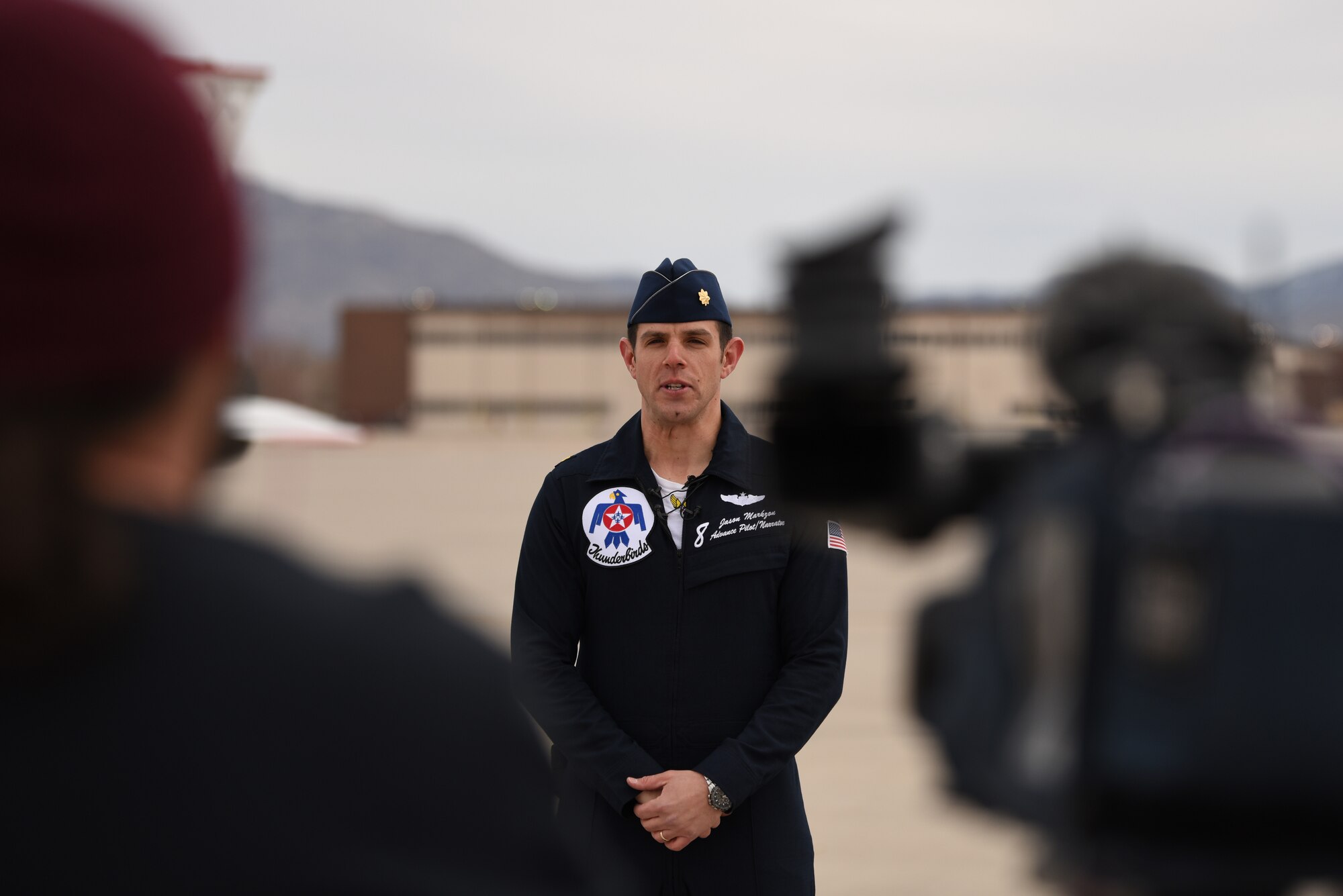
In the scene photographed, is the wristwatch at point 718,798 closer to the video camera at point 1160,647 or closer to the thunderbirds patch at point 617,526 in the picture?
the thunderbirds patch at point 617,526

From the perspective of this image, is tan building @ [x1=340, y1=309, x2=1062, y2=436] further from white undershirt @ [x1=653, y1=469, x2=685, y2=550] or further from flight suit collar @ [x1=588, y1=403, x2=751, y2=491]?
white undershirt @ [x1=653, y1=469, x2=685, y2=550]

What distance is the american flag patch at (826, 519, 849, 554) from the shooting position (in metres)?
2.40

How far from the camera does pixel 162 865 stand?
68 cm

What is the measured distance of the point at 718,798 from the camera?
7.68 feet

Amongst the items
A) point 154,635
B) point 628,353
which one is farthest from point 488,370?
point 154,635

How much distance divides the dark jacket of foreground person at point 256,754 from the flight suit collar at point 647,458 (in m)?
1.82

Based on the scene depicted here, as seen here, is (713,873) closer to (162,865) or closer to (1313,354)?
(1313,354)

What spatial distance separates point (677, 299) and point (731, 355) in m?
0.25

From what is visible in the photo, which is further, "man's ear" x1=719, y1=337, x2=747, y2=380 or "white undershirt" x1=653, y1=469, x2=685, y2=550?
"man's ear" x1=719, y1=337, x2=747, y2=380

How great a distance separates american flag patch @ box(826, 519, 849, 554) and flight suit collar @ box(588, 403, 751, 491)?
215 mm

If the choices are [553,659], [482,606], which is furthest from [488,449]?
[553,659]

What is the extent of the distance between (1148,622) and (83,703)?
0.81 metres

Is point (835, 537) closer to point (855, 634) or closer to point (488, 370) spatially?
point (855, 634)

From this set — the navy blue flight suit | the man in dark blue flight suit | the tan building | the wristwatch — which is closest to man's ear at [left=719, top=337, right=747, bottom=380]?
the man in dark blue flight suit
